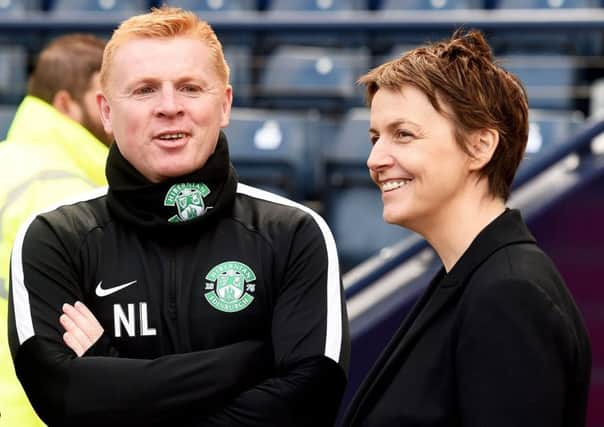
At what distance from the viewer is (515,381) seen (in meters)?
1.71

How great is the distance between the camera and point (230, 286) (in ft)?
7.36

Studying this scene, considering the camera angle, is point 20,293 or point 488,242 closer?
point 488,242

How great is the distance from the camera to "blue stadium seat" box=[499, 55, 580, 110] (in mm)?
5531

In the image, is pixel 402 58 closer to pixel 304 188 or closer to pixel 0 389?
pixel 0 389

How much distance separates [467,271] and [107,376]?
74cm

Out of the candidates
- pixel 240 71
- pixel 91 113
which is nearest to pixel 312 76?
pixel 240 71

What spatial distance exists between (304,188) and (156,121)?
2.91m

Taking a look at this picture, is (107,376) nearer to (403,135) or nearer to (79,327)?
(79,327)

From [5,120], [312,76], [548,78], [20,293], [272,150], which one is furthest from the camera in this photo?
[312,76]

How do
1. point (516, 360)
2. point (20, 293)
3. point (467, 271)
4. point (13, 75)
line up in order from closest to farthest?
point (516, 360) < point (467, 271) < point (20, 293) < point (13, 75)

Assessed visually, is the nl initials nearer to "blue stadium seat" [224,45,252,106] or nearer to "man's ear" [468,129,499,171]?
"man's ear" [468,129,499,171]

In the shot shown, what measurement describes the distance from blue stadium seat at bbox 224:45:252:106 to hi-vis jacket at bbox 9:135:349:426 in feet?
11.1

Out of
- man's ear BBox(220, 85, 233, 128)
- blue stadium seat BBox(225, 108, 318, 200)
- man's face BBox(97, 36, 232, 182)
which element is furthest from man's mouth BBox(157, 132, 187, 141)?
blue stadium seat BBox(225, 108, 318, 200)

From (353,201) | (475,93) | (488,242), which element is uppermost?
(475,93)
